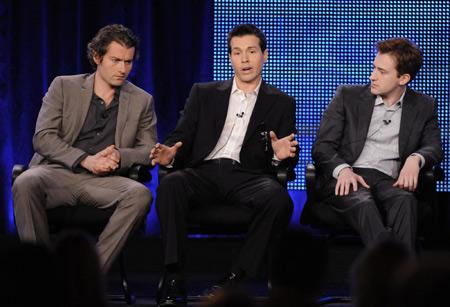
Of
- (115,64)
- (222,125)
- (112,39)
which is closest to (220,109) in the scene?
(222,125)

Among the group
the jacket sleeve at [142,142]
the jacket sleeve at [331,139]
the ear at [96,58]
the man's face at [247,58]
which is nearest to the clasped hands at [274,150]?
the jacket sleeve at [142,142]

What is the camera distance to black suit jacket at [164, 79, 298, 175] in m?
3.86

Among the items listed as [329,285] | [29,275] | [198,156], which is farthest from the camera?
[329,285]

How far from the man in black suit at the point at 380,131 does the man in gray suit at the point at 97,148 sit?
112 centimetres

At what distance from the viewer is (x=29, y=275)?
37.3 inches

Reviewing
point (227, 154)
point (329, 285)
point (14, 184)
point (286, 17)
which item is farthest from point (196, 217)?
point (286, 17)

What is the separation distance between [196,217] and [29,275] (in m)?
2.54

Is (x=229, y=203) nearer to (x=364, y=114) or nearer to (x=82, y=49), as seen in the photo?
(x=364, y=114)

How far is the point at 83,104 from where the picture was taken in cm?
394

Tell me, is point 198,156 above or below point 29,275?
below

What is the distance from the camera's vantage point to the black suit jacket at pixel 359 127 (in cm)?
388

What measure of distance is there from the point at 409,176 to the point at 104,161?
1757 millimetres

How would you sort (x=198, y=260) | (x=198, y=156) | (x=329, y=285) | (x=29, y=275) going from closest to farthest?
(x=29, y=275) → (x=198, y=156) → (x=329, y=285) → (x=198, y=260)

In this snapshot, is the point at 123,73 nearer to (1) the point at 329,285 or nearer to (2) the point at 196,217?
(2) the point at 196,217
